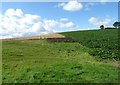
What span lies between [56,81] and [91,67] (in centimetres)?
368

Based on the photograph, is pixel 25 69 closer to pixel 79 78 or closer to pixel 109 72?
pixel 79 78

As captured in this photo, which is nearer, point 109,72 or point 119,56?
point 109,72

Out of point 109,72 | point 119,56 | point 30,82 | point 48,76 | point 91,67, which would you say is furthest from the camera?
point 119,56

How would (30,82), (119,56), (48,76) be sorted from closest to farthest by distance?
(30,82) < (48,76) < (119,56)

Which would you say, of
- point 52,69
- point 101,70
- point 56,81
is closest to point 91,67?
point 101,70

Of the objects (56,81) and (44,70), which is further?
(44,70)

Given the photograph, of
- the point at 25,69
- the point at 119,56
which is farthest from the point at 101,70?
the point at 119,56

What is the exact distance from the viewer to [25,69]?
1627 cm

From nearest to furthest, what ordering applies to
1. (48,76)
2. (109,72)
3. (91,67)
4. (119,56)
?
(48,76)
(109,72)
(91,67)
(119,56)

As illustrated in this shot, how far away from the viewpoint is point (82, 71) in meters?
15.7

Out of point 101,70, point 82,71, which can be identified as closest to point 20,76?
point 82,71

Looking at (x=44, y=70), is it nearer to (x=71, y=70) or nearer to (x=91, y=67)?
(x=71, y=70)

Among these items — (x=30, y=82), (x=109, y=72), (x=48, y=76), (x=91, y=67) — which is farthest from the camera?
(x=91, y=67)

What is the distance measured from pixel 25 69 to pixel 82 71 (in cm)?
331
